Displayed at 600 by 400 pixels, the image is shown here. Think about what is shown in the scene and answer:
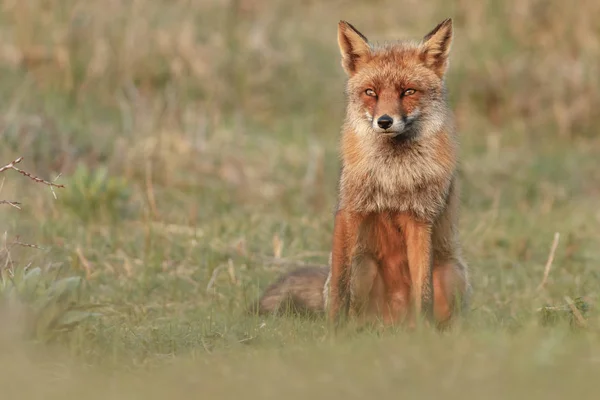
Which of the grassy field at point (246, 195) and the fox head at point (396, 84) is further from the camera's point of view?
the fox head at point (396, 84)

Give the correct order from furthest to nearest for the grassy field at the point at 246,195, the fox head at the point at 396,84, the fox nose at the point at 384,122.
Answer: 1. the fox head at the point at 396,84
2. the fox nose at the point at 384,122
3. the grassy field at the point at 246,195

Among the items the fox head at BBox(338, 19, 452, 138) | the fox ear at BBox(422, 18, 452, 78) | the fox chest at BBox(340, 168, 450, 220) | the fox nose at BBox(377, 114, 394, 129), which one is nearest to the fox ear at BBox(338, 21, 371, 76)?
the fox head at BBox(338, 19, 452, 138)

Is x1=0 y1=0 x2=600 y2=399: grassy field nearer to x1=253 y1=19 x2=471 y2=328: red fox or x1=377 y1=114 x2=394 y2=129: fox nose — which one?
x1=253 y1=19 x2=471 y2=328: red fox

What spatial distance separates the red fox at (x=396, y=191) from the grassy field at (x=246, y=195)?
0.35 meters

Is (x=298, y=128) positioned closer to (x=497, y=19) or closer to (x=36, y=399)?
(x=497, y=19)

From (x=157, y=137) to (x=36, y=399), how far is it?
19.6 feet

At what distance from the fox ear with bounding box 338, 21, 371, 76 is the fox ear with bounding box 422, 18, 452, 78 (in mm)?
339

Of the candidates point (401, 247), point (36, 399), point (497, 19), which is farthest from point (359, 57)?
point (497, 19)

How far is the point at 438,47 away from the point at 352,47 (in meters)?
0.50

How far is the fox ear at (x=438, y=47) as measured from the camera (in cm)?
561

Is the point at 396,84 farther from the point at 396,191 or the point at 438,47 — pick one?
the point at 396,191

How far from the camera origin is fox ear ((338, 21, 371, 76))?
5656 millimetres

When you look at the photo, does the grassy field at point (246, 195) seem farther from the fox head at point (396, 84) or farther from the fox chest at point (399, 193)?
the fox head at point (396, 84)

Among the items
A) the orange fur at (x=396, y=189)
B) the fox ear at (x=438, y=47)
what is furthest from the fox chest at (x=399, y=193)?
the fox ear at (x=438, y=47)
